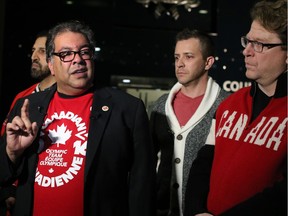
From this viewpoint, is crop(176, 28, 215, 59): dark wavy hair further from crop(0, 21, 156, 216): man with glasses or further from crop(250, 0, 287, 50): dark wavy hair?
crop(250, 0, 287, 50): dark wavy hair

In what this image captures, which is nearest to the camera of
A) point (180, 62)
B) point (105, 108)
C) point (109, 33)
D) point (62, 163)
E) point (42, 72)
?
point (62, 163)

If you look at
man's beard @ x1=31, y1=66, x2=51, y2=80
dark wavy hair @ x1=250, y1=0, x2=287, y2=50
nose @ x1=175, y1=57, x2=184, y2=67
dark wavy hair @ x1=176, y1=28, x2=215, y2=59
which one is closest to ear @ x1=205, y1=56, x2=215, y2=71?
dark wavy hair @ x1=176, y1=28, x2=215, y2=59

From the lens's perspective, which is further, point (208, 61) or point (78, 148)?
point (208, 61)

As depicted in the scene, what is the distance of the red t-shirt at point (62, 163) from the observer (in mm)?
1823

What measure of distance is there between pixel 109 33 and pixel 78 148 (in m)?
3.18

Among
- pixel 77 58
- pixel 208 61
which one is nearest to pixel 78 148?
pixel 77 58

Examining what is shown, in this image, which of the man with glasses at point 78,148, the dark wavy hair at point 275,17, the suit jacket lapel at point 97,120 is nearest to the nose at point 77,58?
the man with glasses at point 78,148

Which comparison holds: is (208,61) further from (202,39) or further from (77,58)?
(77,58)

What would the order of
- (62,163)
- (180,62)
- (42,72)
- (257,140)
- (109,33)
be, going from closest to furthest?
(257,140)
(62,163)
(180,62)
(42,72)
(109,33)

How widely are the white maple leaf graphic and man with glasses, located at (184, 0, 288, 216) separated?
0.62 meters

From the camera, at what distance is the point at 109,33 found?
4871 mm

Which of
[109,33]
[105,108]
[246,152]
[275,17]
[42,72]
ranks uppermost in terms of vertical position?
[109,33]

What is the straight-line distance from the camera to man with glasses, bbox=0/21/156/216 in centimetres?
183

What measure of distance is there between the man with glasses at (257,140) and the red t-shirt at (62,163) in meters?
0.50
